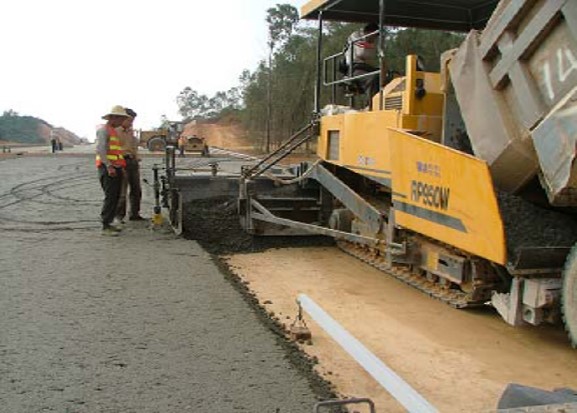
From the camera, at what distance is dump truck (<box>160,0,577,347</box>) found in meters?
3.70

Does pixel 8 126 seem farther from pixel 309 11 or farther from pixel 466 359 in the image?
pixel 466 359

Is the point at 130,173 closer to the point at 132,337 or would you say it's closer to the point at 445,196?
the point at 132,337

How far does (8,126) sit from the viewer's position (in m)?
60.8

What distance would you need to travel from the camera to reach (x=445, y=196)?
4.58m

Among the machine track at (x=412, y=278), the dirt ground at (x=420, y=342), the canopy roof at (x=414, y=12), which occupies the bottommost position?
the dirt ground at (x=420, y=342)

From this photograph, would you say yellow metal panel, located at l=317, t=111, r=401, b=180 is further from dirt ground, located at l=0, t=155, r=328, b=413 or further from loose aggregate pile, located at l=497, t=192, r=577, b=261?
dirt ground, located at l=0, t=155, r=328, b=413

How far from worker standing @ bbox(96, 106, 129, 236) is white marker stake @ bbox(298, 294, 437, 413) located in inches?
202

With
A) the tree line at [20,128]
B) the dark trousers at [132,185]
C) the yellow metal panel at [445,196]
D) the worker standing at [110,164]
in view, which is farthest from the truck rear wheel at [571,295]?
the tree line at [20,128]

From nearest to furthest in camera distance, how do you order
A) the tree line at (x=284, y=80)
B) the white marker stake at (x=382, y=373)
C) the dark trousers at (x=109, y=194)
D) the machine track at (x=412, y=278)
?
the white marker stake at (x=382, y=373) → the machine track at (x=412, y=278) → the dark trousers at (x=109, y=194) → the tree line at (x=284, y=80)

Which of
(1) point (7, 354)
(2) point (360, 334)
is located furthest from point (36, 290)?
(2) point (360, 334)

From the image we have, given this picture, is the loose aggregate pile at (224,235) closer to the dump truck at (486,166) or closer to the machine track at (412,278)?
the machine track at (412,278)

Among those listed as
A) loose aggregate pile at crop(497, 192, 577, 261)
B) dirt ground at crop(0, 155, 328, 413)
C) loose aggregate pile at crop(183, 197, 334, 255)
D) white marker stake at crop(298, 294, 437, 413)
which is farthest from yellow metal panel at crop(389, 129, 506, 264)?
loose aggregate pile at crop(183, 197, 334, 255)

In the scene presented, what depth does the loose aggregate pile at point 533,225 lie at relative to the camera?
440cm

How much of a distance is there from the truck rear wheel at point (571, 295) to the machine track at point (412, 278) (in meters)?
1.16
